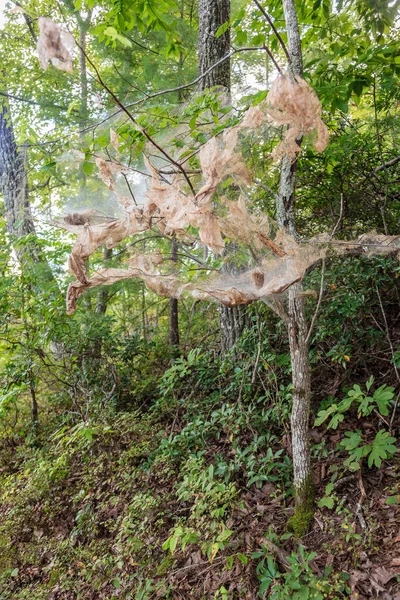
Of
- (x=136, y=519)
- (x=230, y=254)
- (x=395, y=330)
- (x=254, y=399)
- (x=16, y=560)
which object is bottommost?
(x=16, y=560)

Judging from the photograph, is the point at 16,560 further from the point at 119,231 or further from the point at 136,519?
the point at 119,231

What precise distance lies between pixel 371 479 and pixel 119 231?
2539 millimetres

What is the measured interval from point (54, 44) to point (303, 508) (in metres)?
3.07

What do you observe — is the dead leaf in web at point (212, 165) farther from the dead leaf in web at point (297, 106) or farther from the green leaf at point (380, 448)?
the green leaf at point (380, 448)

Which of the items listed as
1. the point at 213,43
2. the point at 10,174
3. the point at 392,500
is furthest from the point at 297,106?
the point at 10,174

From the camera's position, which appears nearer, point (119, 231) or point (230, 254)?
point (119, 231)

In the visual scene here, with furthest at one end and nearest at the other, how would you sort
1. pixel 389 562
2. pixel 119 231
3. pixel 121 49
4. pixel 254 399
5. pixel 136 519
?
pixel 121 49 < pixel 254 399 < pixel 136 519 < pixel 389 562 < pixel 119 231

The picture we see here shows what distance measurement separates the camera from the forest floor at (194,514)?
2.61 m

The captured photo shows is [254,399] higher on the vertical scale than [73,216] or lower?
lower

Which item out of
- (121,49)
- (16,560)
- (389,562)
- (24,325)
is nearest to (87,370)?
(24,325)

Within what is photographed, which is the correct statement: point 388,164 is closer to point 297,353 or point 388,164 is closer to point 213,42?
A: point 297,353

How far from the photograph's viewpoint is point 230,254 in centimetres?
305

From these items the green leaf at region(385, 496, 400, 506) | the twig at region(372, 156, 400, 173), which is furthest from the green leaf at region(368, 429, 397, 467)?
the twig at region(372, 156, 400, 173)

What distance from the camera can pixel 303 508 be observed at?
287 cm
